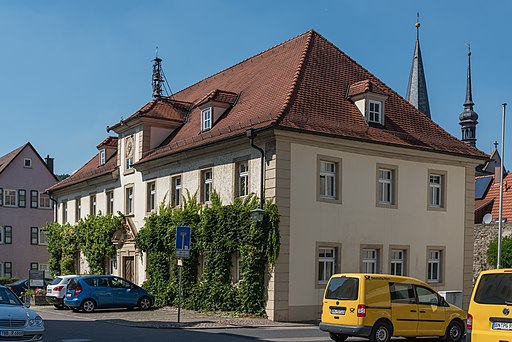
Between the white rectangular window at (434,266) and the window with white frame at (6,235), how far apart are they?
42747 mm

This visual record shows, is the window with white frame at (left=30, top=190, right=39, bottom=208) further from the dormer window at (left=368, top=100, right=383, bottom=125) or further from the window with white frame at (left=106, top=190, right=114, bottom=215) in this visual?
the dormer window at (left=368, top=100, right=383, bottom=125)

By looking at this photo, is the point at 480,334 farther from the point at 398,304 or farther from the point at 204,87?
the point at 204,87

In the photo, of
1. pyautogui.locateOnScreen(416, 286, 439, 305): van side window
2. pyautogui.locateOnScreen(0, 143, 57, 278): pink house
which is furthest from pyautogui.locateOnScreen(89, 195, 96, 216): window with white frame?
pyautogui.locateOnScreen(416, 286, 439, 305): van side window

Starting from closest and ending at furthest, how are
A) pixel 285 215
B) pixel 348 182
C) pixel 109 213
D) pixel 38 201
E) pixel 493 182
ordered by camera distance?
pixel 285 215, pixel 348 182, pixel 109 213, pixel 493 182, pixel 38 201

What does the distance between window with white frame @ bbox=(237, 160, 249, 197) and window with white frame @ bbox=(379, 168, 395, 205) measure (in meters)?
5.17

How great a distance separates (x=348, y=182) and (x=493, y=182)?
31.5m

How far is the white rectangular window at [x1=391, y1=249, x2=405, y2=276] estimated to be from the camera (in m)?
28.1

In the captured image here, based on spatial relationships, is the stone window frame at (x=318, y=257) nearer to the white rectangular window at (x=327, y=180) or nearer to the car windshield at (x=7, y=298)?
the white rectangular window at (x=327, y=180)

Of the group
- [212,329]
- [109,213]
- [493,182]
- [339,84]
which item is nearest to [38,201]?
[109,213]

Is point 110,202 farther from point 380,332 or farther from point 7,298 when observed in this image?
point 380,332

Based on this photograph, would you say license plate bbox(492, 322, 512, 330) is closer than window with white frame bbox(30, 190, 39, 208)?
Yes

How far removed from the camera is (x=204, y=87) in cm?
3788

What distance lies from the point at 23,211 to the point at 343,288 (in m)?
50.3

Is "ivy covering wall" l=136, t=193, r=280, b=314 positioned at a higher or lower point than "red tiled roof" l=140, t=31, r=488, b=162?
lower
